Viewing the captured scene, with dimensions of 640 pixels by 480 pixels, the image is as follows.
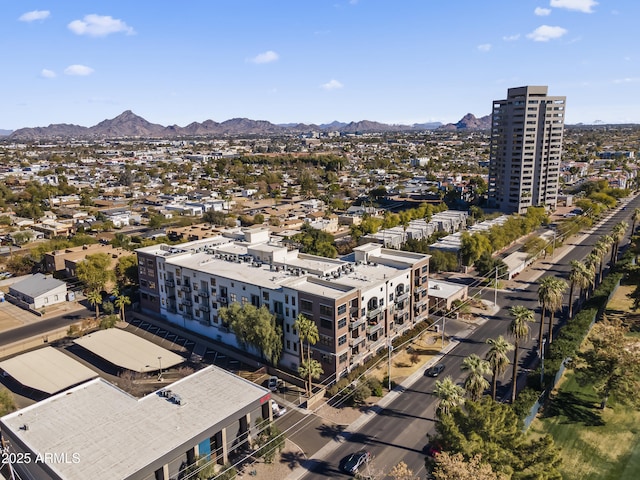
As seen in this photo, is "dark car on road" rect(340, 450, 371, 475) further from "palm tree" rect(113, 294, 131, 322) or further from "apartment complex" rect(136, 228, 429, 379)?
Result: "palm tree" rect(113, 294, 131, 322)

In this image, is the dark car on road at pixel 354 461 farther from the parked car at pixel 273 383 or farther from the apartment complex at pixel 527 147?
the apartment complex at pixel 527 147

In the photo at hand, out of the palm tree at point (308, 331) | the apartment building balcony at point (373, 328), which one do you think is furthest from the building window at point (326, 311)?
the apartment building balcony at point (373, 328)

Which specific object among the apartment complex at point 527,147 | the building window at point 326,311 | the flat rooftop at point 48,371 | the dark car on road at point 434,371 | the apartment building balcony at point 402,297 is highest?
the apartment complex at point 527,147

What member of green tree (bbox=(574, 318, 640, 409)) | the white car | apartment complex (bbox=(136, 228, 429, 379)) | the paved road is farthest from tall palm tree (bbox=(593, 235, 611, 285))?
the white car

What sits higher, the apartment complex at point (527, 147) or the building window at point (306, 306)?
the apartment complex at point (527, 147)

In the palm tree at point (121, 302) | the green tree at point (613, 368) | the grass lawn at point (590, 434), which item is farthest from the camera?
the palm tree at point (121, 302)

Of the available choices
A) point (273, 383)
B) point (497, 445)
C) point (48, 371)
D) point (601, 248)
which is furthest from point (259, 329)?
point (601, 248)

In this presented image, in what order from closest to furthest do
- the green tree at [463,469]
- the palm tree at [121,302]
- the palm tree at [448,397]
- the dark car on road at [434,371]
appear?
the green tree at [463,469]
the palm tree at [448,397]
the dark car on road at [434,371]
the palm tree at [121,302]

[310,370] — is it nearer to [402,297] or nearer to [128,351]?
[402,297]
